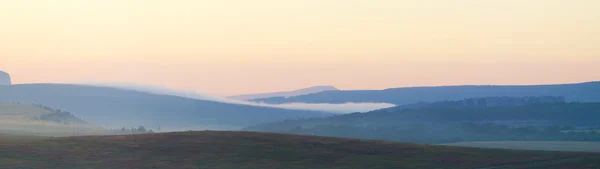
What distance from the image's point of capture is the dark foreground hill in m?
99.9

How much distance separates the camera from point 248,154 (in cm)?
10844

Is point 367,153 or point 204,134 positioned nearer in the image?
point 367,153

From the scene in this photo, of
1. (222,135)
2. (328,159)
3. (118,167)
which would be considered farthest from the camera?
(222,135)

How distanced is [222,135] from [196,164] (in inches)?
1003

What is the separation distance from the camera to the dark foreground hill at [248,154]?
9988cm

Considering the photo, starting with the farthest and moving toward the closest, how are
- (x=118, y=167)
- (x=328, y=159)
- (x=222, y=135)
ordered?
(x=222, y=135)
(x=328, y=159)
(x=118, y=167)

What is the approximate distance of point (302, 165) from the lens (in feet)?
332

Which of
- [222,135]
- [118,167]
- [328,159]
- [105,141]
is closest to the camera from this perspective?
[118,167]

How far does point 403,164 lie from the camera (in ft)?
336

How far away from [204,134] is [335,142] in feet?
47.9

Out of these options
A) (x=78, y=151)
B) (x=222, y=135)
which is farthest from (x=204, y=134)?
(x=78, y=151)

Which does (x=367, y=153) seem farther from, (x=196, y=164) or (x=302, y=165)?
(x=196, y=164)

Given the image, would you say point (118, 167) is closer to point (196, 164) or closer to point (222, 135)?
point (196, 164)

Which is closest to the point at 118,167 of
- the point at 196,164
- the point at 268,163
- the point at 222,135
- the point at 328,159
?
the point at 196,164
